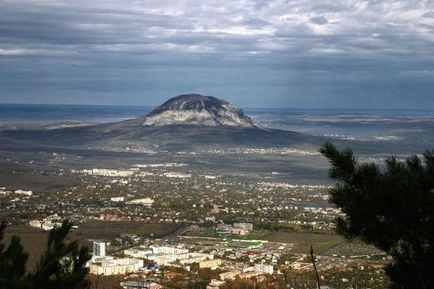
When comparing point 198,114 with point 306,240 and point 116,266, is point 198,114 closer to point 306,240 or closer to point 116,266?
point 306,240

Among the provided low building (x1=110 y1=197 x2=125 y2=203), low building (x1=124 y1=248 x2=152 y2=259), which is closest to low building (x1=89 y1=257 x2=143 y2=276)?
low building (x1=124 y1=248 x2=152 y2=259)

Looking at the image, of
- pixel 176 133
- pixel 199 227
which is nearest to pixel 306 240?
pixel 199 227

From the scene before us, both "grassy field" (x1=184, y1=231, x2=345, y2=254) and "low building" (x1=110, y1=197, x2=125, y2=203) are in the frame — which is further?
"low building" (x1=110, y1=197, x2=125, y2=203)

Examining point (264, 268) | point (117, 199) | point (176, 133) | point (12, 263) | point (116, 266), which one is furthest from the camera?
point (176, 133)

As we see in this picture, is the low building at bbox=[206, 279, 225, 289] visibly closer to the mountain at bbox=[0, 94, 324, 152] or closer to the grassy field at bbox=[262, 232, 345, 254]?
the grassy field at bbox=[262, 232, 345, 254]

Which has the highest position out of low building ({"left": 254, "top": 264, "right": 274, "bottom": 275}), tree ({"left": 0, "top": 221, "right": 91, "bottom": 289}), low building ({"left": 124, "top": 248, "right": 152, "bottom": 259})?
tree ({"left": 0, "top": 221, "right": 91, "bottom": 289})

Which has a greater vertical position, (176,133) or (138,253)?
(176,133)

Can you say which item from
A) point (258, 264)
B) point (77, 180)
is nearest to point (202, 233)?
point (258, 264)
